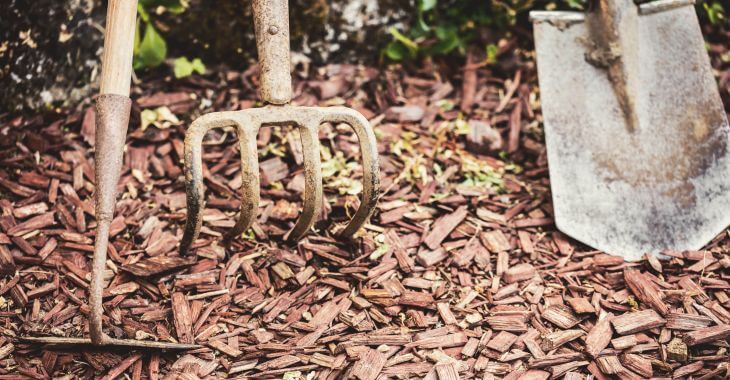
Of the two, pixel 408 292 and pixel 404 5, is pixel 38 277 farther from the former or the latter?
pixel 404 5

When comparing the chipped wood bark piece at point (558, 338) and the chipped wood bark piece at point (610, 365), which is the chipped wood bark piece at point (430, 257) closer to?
the chipped wood bark piece at point (558, 338)

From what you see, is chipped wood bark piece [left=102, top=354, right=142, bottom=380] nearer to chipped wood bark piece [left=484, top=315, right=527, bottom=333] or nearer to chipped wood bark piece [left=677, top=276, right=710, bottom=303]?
chipped wood bark piece [left=484, top=315, right=527, bottom=333]

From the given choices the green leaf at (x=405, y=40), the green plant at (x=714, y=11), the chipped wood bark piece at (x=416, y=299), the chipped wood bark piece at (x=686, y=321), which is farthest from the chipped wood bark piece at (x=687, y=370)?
the green plant at (x=714, y=11)

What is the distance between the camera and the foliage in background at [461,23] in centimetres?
288

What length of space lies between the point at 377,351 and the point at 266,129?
3.88ft

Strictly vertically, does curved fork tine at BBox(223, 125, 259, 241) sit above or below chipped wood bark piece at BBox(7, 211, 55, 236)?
above

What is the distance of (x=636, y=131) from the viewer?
229 cm

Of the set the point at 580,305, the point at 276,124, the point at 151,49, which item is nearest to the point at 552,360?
the point at 580,305

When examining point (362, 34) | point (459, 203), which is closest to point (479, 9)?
point (362, 34)

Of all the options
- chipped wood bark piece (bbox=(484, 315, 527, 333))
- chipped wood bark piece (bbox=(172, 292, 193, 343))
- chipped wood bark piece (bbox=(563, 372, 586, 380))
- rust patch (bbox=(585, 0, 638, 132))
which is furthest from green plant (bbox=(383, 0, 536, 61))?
chipped wood bark piece (bbox=(563, 372, 586, 380))

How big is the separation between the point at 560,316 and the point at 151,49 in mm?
2075

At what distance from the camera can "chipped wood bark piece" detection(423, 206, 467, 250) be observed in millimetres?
2154

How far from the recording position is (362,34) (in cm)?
291

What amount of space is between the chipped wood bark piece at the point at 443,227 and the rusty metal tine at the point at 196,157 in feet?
2.76
